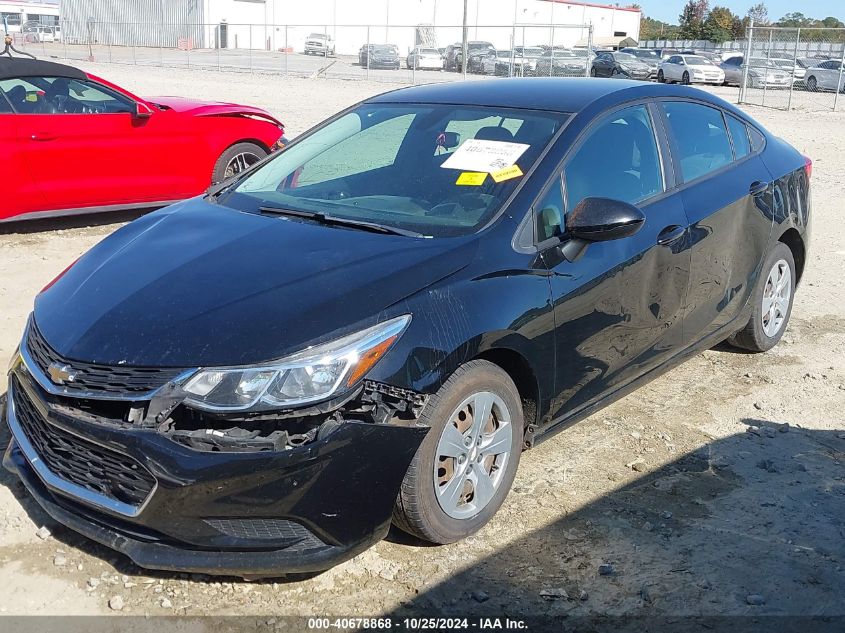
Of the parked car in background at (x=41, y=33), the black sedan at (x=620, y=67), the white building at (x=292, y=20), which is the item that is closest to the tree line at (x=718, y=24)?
the white building at (x=292, y=20)

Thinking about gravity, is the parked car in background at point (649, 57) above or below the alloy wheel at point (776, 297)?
above

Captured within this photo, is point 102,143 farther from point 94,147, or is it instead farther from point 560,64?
point 560,64

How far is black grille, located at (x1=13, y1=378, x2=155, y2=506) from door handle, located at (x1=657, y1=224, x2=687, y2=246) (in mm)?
2491

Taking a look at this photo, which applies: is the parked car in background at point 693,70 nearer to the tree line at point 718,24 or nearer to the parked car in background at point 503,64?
the parked car in background at point 503,64

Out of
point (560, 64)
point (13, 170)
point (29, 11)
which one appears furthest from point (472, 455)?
point (29, 11)

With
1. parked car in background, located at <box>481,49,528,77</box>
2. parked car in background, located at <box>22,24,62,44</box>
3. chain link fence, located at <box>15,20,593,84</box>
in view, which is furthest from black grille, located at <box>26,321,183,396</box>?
parked car in background, located at <box>22,24,62,44</box>

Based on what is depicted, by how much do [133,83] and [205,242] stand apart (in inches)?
1063

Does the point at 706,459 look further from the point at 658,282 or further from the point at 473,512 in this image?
the point at 473,512

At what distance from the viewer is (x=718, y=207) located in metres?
4.62

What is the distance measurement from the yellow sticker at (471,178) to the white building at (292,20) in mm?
56321

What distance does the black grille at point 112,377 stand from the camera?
2.91 meters

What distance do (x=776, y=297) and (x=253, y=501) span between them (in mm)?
3805

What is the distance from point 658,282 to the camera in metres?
4.20

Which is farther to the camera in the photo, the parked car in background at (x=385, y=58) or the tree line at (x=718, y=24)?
the tree line at (x=718, y=24)
